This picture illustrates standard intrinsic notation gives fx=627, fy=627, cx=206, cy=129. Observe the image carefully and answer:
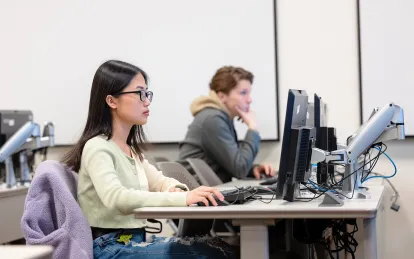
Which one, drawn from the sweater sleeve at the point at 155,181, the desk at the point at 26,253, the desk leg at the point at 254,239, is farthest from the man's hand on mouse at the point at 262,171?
the desk at the point at 26,253

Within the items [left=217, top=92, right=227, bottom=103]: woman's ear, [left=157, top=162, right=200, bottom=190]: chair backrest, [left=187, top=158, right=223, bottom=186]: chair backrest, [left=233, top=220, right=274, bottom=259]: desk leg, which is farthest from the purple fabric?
[left=217, top=92, right=227, bottom=103]: woman's ear

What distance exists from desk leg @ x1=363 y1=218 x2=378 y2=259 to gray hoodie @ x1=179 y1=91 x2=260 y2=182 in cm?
184

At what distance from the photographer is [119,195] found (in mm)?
1999

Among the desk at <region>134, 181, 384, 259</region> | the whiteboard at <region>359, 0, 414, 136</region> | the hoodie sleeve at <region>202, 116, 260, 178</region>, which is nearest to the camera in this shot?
the desk at <region>134, 181, 384, 259</region>

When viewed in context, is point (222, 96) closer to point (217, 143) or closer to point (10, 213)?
point (217, 143)

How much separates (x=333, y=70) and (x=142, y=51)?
1440 millimetres

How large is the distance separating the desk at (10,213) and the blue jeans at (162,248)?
1326mm

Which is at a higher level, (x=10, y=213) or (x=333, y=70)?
(x=333, y=70)

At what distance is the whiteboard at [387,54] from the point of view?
13.9 feet

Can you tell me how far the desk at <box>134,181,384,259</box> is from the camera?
1814 mm

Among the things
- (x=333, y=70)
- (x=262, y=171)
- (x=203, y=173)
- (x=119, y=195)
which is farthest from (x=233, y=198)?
(x=333, y=70)

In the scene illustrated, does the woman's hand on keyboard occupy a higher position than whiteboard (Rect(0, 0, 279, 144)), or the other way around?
whiteboard (Rect(0, 0, 279, 144))

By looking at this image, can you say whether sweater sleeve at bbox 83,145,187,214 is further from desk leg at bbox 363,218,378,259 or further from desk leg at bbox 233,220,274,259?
desk leg at bbox 363,218,378,259

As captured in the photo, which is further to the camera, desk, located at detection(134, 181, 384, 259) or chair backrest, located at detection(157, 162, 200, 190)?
chair backrest, located at detection(157, 162, 200, 190)
